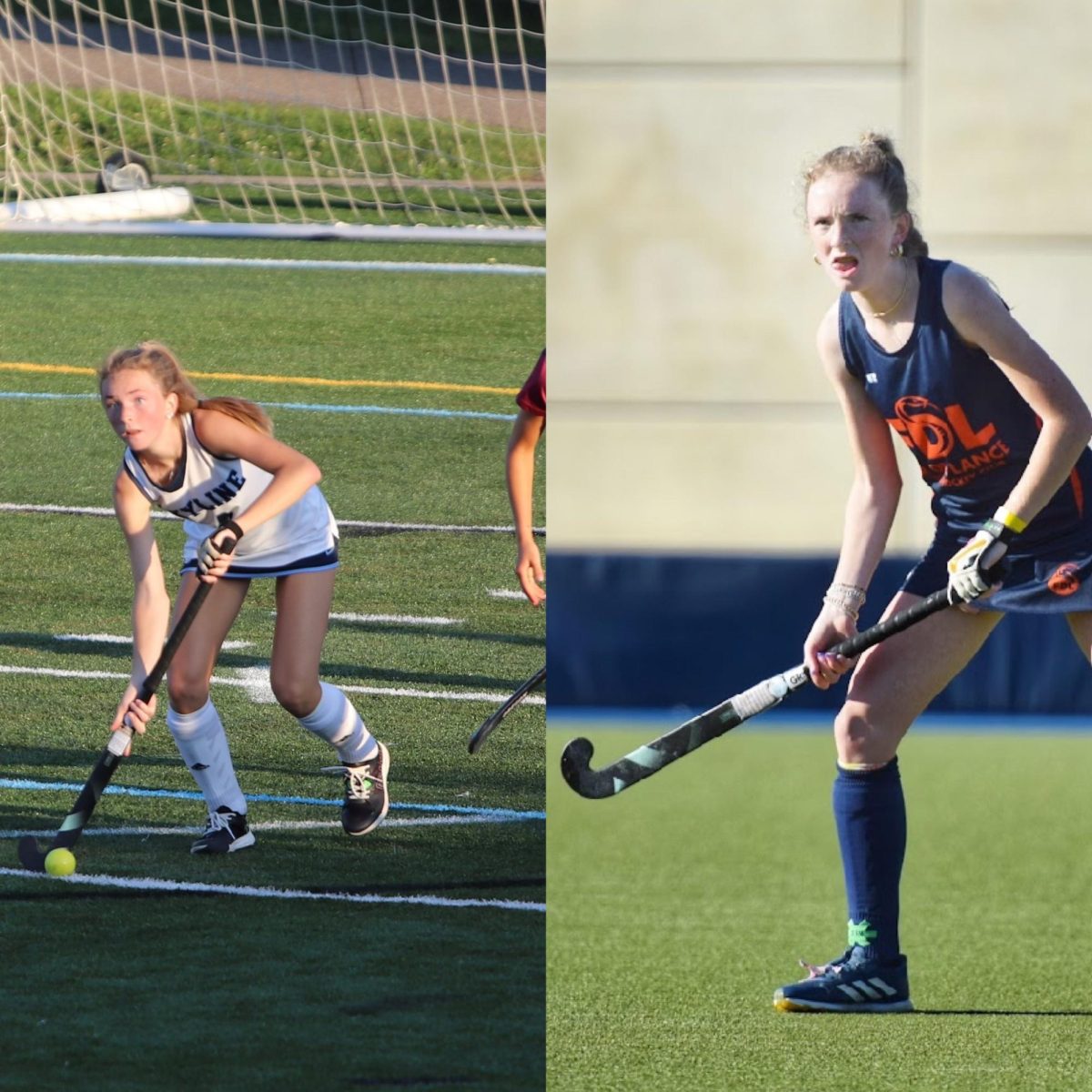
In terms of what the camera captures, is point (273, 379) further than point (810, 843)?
Yes

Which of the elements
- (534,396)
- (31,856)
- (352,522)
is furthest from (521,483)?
(352,522)

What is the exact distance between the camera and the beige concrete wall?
285 centimetres

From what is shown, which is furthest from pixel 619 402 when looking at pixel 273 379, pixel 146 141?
pixel 146 141

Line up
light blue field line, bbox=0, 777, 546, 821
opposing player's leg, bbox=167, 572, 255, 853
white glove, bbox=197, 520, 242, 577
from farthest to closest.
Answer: light blue field line, bbox=0, 777, 546, 821 < opposing player's leg, bbox=167, 572, 255, 853 < white glove, bbox=197, 520, 242, 577

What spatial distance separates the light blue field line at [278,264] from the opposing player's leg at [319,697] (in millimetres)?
5513

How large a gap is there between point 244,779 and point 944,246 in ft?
6.31

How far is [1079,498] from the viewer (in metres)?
2.59

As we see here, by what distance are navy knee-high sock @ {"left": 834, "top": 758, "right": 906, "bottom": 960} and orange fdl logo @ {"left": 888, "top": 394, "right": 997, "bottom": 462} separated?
45cm

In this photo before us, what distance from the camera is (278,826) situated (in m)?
3.97

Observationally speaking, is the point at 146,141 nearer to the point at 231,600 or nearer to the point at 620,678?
the point at 231,600

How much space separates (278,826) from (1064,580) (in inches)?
69.2

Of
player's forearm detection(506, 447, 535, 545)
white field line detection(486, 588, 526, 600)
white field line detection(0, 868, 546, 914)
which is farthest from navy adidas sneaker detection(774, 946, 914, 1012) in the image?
white field line detection(486, 588, 526, 600)

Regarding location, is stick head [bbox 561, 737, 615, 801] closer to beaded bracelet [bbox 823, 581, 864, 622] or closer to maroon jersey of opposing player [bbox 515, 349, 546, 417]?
beaded bracelet [bbox 823, 581, 864, 622]

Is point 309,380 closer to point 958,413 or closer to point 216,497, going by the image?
point 216,497
